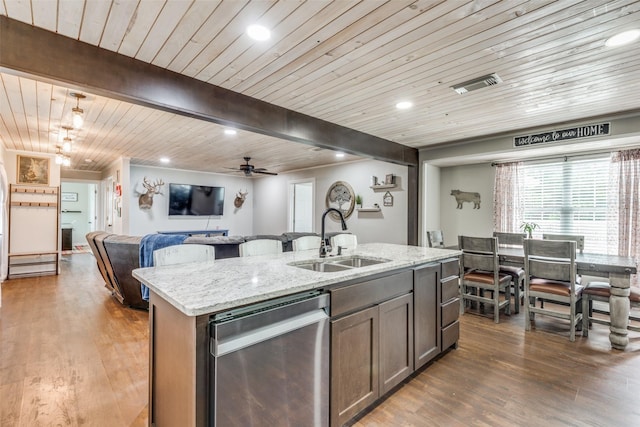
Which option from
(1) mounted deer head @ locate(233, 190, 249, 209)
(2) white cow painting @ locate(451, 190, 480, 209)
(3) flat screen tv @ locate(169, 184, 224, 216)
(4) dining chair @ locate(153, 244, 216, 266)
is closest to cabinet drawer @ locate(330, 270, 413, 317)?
(4) dining chair @ locate(153, 244, 216, 266)

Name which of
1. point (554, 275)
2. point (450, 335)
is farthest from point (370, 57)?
point (554, 275)

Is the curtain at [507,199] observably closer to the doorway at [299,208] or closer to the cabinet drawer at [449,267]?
the cabinet drawer at [449,267]

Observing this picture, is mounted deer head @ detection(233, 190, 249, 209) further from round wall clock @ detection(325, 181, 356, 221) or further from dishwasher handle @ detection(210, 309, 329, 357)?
dishwasher handle @ detection(210, 309, 329, 357)

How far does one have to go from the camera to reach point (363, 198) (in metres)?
6.30

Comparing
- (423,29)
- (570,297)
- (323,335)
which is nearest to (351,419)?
(323,335)

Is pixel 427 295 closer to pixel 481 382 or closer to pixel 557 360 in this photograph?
pixel 481 382

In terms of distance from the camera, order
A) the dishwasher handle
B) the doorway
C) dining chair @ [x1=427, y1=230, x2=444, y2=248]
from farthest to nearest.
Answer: the doorway
dining chair @ [x1=427, y1=230, x2=444, y2=248]
the dishwasher handle

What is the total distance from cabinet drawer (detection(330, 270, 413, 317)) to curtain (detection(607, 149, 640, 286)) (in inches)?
143

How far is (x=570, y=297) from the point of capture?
3166 millimetres

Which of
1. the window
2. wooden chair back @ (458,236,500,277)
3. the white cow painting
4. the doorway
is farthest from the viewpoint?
the doorway

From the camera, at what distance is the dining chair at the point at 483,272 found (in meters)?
3.62

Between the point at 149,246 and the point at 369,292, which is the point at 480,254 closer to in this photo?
the point at 369,292

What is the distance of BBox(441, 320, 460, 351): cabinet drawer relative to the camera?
9.04ft

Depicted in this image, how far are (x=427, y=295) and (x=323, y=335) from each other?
1.21 meters
